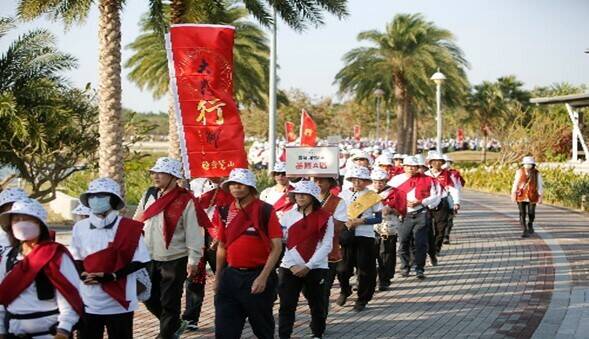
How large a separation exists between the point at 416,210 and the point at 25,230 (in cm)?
808

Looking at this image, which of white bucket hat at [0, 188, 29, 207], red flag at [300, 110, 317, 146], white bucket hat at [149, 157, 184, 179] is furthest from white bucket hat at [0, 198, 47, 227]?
red flag at [300, 110, 317, 146]

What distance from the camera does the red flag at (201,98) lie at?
8969mm

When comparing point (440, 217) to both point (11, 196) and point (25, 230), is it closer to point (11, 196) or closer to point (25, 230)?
point (11, 196)

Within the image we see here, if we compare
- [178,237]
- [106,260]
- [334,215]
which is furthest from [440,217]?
[106,260]

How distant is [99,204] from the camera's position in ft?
18.5

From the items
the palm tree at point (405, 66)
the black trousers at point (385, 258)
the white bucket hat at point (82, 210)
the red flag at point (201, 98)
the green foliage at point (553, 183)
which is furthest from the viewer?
the palm tree at point (405, 66)

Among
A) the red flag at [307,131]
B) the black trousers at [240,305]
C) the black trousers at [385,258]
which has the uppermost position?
the red flag at [307,131]

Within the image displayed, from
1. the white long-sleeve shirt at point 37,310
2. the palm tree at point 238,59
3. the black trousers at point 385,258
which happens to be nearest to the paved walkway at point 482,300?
the black trousers at point 385,258

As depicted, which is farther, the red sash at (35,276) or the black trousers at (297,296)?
the black trousers at (297,296)

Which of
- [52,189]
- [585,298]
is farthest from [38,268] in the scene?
[52,189]

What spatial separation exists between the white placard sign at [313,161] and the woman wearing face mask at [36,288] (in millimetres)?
4752

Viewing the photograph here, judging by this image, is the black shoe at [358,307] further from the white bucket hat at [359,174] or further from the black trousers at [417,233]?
the black trousers at [417,233]

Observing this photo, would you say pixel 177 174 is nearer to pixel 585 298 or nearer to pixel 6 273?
pixel 6 273

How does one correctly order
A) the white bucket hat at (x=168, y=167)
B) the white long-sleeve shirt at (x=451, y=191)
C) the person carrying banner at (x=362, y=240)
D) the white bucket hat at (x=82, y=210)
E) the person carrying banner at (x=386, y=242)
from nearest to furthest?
the white bucket hat at (x=82, y=210) < the white bucket hat at (x=168, y=167) < the person carrying banner at (x=362, y=240) < the person carrying banner at (x=386, y=242) < the white long-sleeve shirt at (x=451, y=191)
